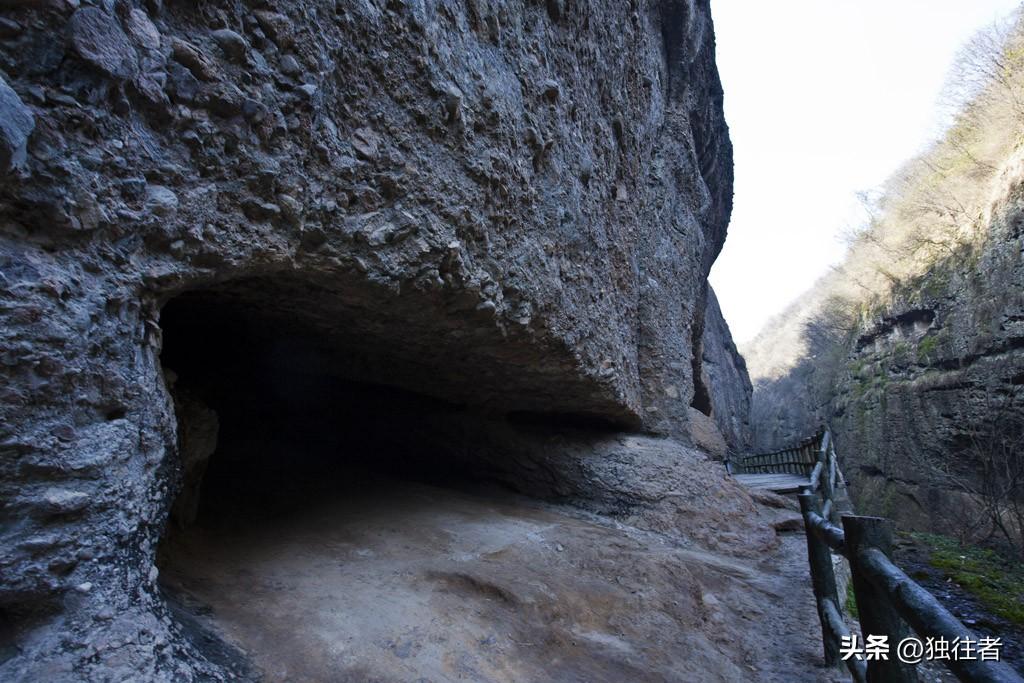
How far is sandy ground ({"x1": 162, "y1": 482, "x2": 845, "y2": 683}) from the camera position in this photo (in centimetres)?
195

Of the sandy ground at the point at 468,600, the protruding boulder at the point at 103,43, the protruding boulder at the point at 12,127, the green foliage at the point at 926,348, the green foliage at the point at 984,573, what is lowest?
the green foliage at the point at 984,573

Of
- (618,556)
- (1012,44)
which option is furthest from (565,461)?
(1012,44)

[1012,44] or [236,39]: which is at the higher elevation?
[1012,44]

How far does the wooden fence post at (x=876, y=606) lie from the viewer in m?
1.58

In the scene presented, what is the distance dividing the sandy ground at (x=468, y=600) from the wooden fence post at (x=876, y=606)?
901 millimetres

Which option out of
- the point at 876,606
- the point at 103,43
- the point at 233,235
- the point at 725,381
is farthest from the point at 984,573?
the point at 725,381

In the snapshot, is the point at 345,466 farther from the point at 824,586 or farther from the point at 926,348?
the point at 926,348

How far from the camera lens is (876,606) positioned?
5.50ft

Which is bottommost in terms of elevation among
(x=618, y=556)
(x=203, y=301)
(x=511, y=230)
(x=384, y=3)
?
(x=618, y=556)

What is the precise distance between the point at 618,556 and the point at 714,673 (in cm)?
99

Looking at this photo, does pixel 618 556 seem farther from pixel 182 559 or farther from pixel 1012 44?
pixel 1012 44

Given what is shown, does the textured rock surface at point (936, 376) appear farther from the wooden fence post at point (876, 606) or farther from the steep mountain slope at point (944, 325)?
the wooden fence post at point (876, 606)

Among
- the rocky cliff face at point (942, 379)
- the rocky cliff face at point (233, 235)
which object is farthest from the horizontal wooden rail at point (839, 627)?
the rocky cliff face at point (942, 379)

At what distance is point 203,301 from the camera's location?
2594mm
